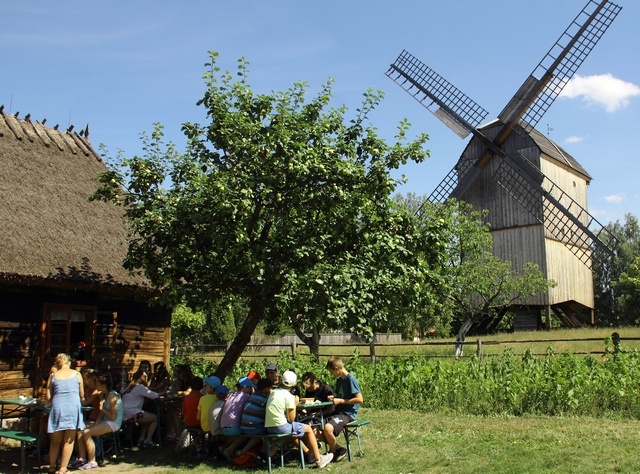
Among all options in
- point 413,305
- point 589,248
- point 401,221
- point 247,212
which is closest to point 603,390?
point 413,305

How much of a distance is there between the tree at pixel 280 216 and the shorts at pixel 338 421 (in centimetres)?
130

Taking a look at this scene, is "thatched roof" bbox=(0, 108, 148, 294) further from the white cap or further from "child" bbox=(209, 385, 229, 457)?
the white cap

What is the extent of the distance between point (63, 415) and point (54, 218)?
579 cm

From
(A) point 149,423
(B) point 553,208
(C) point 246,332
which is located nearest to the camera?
(A) point 149,423

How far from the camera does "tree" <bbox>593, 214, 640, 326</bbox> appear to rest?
4678cm

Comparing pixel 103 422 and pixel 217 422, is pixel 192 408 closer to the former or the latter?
pixel 217 422

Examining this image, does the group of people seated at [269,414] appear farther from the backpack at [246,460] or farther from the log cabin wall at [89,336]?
the log cabin wall at [89,336]

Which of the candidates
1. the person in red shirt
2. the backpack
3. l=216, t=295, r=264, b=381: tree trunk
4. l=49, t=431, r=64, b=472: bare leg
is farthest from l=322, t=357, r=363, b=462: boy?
l=49, t=431, r=64, b=472: bare leg

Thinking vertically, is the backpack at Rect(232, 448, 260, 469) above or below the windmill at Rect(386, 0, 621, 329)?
below

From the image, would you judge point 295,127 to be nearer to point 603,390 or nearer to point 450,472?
point 450,472

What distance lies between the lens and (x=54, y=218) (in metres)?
13.0

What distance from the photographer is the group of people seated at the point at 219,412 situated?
8.30 metres

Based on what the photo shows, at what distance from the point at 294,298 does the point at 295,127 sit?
2.81 metres

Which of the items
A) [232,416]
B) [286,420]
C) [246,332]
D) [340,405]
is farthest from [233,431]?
[246,332]
